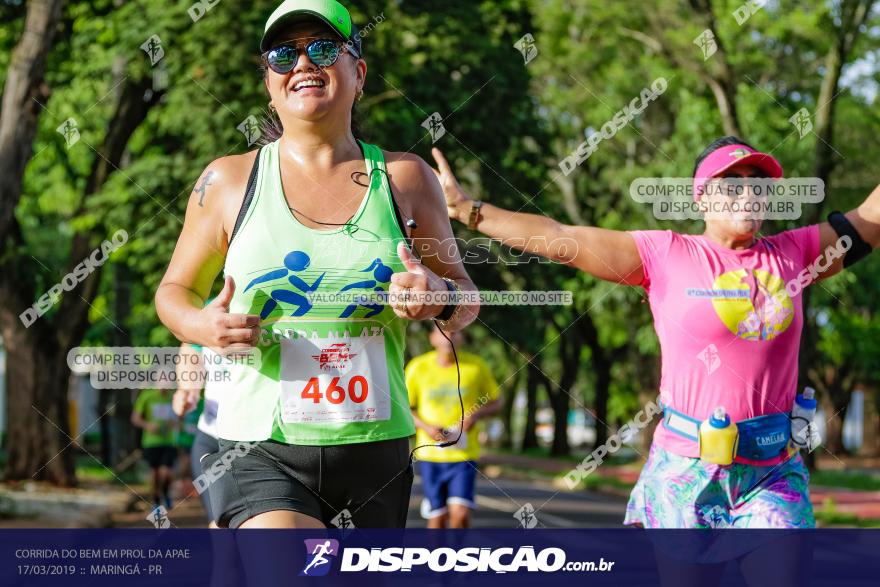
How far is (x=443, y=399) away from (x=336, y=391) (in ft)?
20.0

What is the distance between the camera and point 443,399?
9578mm

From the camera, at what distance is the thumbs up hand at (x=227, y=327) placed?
3277mm

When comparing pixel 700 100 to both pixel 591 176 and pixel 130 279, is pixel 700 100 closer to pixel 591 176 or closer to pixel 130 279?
pixel 591 176

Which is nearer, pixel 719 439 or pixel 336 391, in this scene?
pixel 336 391

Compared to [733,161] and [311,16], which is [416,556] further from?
[733,161]

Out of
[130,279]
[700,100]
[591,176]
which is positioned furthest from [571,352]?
[130,279]

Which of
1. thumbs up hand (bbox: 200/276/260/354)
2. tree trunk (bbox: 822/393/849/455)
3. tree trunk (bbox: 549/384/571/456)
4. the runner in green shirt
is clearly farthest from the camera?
tree trunk (bbox: 822/393/849/455)

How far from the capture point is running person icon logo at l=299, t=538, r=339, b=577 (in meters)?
3.43

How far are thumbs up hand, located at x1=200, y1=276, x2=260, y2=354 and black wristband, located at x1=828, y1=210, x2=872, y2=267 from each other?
2344mm

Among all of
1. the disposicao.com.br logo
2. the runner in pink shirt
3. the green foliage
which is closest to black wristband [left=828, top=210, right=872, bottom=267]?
the runner in pink shirt

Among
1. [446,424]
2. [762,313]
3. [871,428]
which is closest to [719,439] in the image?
[762,313]

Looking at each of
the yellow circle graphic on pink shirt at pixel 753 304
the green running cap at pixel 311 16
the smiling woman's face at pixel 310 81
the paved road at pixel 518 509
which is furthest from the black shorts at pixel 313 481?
the paved road at pixel 518 509

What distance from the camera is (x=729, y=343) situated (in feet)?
14.4

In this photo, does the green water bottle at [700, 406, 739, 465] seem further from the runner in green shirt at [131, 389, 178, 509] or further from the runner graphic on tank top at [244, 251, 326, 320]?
the runner in green shirt at [131, 389, 178, 509]
